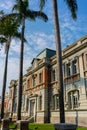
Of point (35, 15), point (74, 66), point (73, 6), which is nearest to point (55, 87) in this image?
point (74, 66)

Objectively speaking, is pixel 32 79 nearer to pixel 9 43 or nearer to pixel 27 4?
pixel 9 43

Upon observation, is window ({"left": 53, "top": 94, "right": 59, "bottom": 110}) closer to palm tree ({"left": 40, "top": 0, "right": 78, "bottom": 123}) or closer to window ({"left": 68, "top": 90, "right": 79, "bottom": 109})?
window ({"left": 68, "top": 90, "right": 79, "bottom": 109})

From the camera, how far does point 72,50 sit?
77.7ft

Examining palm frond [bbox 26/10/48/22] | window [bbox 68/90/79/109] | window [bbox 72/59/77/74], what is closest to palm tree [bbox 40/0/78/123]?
palm frond [bbox 26/10/48/22]

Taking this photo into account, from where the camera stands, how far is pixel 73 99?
23047 millimetres

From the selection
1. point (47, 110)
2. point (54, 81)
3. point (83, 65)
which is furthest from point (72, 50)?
point (47, 110)

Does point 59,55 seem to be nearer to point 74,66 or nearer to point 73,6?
point 73,6

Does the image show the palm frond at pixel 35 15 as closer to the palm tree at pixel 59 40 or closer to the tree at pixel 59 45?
the palm tree at pixel 59 40

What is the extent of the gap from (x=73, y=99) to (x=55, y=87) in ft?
14.6

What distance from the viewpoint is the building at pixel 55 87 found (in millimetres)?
21453

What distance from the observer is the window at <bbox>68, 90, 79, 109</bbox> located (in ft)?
73.7

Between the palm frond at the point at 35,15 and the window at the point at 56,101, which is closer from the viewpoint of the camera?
the palm frond at the point at 35,15

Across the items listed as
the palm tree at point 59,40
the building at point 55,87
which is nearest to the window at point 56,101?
the building at point 55,87

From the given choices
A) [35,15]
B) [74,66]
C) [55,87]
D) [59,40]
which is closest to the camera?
[59,40]
